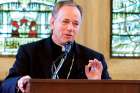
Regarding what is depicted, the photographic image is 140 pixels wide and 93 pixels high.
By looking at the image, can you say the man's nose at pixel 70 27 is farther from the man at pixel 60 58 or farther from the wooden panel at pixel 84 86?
the wooden panel at pixel 84 86

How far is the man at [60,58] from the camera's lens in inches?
111

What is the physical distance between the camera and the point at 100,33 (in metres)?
6.11

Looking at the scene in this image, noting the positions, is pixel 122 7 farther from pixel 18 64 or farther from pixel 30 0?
pixel 18 64

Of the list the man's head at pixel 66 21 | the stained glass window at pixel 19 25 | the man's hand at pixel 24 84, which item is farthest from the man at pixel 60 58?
the stained glass window at pixel 19 25

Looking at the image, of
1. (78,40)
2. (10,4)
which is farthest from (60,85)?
(10,4)

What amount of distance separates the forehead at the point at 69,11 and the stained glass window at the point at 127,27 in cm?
336

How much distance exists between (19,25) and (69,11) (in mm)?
Result: 3317

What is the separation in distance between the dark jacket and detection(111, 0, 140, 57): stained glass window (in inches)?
123

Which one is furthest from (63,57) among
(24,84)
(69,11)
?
(24,84)

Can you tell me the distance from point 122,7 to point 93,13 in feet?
1.86

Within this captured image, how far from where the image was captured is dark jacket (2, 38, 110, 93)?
2908mm

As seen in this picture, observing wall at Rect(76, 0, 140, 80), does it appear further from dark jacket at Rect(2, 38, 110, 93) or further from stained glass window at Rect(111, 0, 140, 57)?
dark jacket at Rect(2, 38, 110, 93)

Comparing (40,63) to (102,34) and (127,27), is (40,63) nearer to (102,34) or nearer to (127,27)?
(102,34)

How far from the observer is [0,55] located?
6102 millimetres
